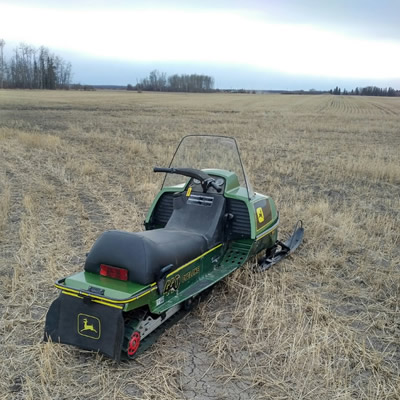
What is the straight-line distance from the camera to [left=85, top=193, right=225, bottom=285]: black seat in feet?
10.9

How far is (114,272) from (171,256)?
1.58ft

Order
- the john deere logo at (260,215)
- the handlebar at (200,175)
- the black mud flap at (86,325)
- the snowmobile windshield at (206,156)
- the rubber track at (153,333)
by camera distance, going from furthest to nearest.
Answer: the snowmobile windshield at (206,156)
the john deere logo at (260,215)
the handlebar at (200,175)
the rubber track at (153,333)
the black mud flap at (86,325)

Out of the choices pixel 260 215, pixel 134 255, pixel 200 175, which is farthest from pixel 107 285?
pixel 260 215

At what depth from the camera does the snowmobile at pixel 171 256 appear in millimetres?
3199

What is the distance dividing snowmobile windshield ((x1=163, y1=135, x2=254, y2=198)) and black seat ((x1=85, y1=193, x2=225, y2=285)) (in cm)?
46

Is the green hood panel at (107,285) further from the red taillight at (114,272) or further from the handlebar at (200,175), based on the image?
the handlebar at (200,175)

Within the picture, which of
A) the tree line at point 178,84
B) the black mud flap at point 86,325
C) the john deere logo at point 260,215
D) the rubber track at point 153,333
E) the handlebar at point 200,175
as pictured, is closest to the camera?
the black mud flap at point 86,325

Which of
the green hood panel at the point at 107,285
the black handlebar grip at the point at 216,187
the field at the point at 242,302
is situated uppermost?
the black handlebar grip at the point at 216,187

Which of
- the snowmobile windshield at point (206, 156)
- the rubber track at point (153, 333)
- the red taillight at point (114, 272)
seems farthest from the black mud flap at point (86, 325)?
the snowmobile windshield at point (206, 156)

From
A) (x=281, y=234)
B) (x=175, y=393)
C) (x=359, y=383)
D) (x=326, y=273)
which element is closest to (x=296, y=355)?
(x=359, y=383)

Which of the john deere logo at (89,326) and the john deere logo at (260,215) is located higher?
the john deere logo at (260,215)

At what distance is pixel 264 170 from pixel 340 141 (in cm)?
727

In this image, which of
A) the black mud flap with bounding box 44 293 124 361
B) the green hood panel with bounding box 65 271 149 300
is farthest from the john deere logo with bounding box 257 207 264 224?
the black mud flap with bounding box 44 293 124 361

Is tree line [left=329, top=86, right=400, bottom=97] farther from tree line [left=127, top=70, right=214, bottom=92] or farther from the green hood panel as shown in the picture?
the green hood panel
